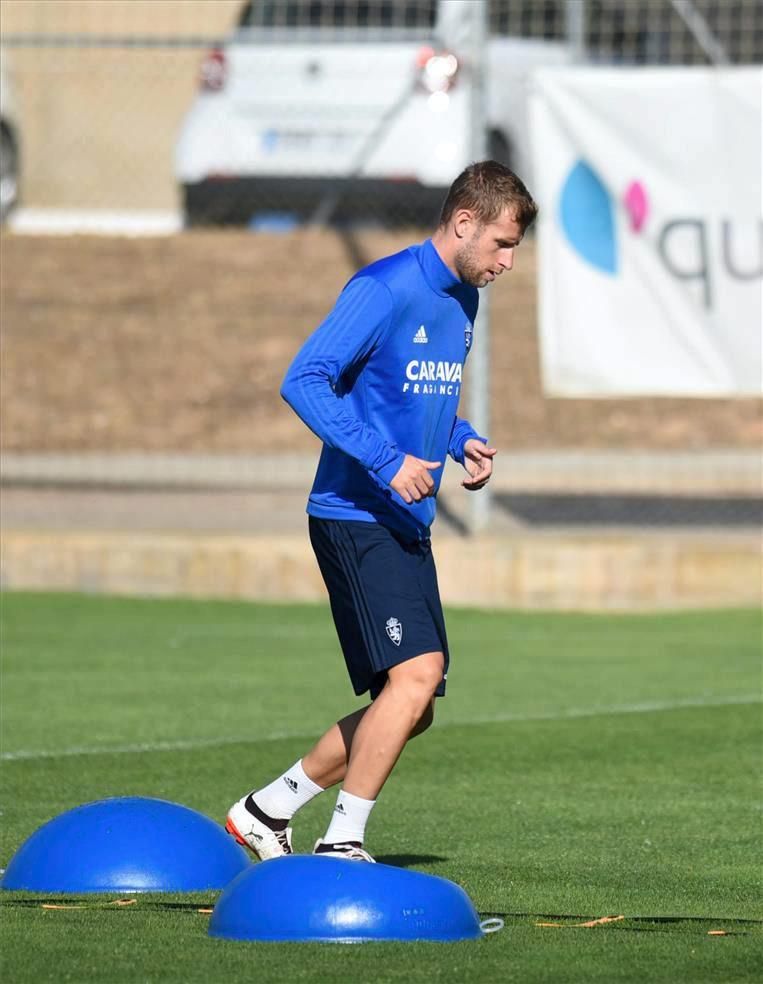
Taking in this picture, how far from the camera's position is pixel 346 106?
18.8m

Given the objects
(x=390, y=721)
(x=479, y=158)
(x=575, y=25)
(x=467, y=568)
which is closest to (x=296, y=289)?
(x=575, y=25)

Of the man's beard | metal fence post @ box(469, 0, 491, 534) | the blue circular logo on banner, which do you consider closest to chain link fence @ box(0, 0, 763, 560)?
metal fence post @ box(469, 0, 491, 534)

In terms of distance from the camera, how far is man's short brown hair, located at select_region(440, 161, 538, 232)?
20.8ft

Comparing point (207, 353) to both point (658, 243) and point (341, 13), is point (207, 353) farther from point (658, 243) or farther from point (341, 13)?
point (658, 243)

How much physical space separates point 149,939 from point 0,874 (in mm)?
1111

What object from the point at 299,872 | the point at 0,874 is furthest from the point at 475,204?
the point at 0,874

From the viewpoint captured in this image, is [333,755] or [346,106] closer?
[333,755]

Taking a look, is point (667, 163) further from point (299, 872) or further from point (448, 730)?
point (299, 872)

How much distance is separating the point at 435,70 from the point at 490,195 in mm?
10989

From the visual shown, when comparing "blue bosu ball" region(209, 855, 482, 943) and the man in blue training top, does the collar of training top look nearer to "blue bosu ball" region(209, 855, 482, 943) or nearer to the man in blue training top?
the man in blue training top

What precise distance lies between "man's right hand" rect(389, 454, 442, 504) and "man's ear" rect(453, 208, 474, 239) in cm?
71

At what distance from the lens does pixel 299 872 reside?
5730mm

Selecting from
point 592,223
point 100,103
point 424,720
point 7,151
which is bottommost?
point 7,151

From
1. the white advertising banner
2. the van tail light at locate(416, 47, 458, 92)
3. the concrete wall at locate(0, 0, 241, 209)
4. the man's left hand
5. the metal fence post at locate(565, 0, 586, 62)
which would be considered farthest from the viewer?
the concrete wall at locate(0, 0, 241, 209)
